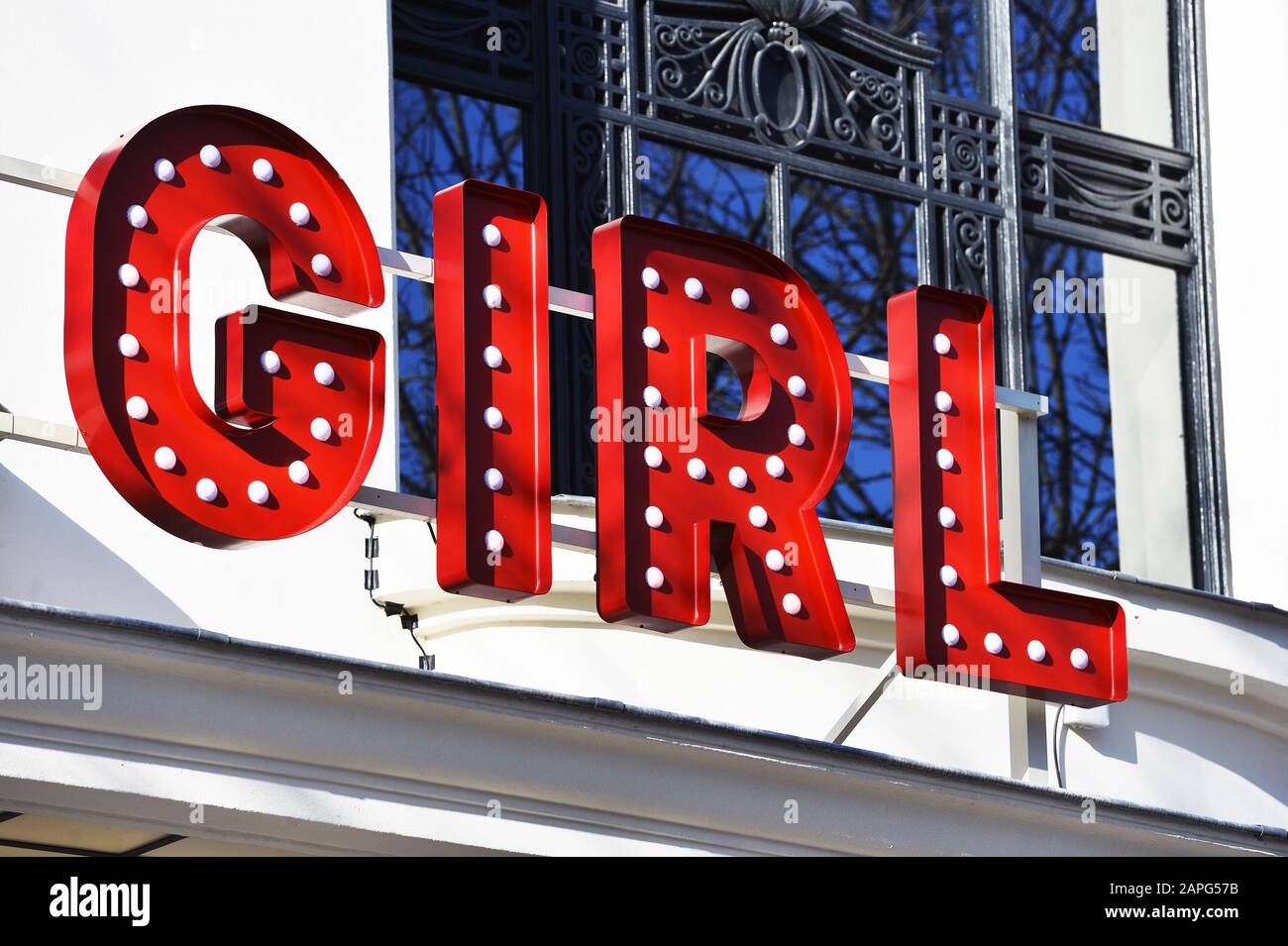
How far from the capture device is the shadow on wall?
860 centimetres

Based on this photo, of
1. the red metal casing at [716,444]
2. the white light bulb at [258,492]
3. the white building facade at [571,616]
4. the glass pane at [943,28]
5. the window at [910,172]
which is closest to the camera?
the white building facade at [571,616]

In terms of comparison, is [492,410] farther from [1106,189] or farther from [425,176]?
[1106,189]

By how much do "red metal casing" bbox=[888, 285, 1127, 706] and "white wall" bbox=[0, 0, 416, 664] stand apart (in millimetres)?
2149

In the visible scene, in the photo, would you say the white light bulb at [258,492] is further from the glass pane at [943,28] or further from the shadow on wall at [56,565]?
the glass pane at [943,28]

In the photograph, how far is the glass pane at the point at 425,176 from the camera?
9.80 meters

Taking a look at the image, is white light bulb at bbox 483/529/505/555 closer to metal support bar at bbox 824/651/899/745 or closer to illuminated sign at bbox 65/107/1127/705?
illuminated sign at bbox 65/107/1127/705

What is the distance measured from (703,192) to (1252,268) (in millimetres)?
3551

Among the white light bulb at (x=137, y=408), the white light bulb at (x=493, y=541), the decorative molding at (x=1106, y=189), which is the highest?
the decorative molding at (x=1106, y=189)

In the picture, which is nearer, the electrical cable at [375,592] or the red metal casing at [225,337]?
the red metal casing at [225,337]

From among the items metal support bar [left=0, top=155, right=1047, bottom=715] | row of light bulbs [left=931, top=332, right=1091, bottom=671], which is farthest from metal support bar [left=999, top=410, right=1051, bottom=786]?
row of light bulbs [left=931, top=332, right=1091, bottom=671]

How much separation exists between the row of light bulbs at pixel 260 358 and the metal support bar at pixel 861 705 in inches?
A: 81.0

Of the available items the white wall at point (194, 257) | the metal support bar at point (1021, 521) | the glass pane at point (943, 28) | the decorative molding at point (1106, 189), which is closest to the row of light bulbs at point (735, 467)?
the metal support bar at point (1021, 521)
